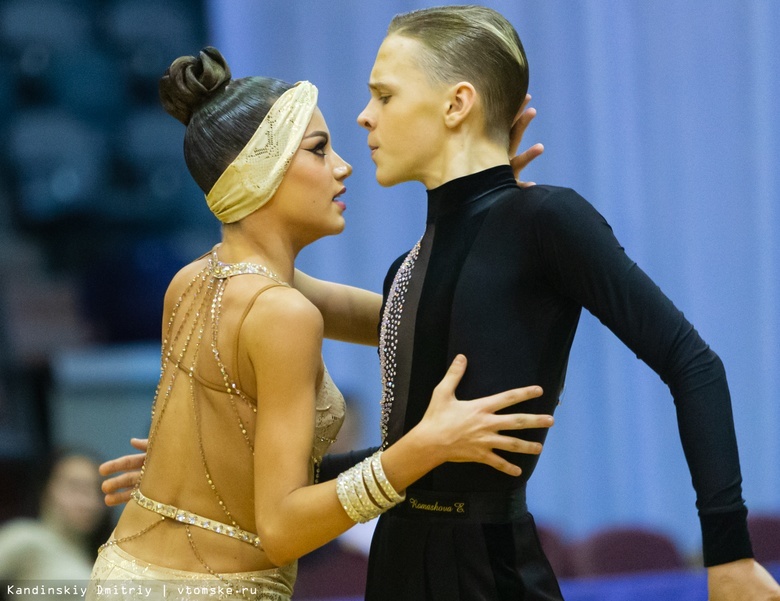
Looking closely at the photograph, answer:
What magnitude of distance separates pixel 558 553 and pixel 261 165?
237 cm

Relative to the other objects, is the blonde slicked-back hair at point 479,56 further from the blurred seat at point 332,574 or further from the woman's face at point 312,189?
the blurred seat at point 332,574

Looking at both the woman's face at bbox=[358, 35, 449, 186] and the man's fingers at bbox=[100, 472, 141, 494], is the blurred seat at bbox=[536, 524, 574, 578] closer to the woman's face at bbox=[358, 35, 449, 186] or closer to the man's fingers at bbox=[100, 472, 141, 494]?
the man's fingers at bbox=[100, 472, 141, 494]

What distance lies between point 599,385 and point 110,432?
2213 mm

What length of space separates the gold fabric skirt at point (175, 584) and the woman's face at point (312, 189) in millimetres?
667

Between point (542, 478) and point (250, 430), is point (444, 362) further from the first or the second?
point (542, 478)

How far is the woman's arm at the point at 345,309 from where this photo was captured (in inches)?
95.6

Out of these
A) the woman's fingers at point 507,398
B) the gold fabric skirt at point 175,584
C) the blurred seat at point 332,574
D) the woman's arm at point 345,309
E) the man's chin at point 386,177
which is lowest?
the blurred seat at point 332,574

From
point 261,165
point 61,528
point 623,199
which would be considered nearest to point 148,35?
point 623,199

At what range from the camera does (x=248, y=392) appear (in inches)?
76.4

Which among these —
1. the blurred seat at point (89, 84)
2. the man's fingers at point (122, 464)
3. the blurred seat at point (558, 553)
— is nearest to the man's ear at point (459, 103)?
the man's fingers at point (122, 464)

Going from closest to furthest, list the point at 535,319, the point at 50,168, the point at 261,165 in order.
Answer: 1. the point at 535,319
2. the point at 261,165
3. the point at 50,168

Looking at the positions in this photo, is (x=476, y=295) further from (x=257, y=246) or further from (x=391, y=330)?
(x=257, y=246)

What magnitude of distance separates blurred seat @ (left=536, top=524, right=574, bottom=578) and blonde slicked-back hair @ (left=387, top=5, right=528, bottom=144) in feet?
7.63

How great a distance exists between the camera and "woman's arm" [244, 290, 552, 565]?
5.43 ft
